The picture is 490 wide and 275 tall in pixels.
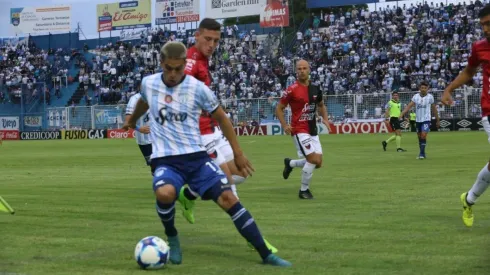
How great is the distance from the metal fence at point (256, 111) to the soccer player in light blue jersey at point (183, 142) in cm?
3819

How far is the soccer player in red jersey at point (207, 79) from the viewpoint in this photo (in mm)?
9445

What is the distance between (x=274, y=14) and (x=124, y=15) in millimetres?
22374

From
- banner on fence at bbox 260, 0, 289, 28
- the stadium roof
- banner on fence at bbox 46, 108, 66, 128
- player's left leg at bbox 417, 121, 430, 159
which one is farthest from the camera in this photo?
the stadium roof

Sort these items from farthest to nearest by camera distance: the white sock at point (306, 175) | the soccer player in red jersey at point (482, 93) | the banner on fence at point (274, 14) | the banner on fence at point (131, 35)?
the banner on fence at point (131, 35), the banner on fence at point (274, 14), the white sock at point (306, 175), the soccer player in red jersey at point (482, 93)

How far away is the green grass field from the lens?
7461 millimetres

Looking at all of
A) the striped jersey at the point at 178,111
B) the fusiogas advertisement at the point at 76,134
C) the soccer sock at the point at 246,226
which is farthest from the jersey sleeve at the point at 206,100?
the fusiogas advertisement at the point at 76,134

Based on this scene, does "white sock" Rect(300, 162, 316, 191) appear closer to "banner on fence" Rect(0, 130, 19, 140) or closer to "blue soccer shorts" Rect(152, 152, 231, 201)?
"blue soccer shorts" Rect(152, 152, 231, 201)

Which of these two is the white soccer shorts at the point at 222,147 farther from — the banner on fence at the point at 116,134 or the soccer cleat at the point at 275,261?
the banner on fence at the point at 116,134

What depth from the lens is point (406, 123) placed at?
161ft

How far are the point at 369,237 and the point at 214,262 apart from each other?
2173 mm

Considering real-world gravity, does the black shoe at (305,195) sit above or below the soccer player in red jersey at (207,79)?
below

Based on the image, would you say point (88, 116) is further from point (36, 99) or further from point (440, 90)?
point (440, 90)

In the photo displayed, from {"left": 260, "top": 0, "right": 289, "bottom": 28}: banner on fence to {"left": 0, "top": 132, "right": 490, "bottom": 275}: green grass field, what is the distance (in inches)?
1837

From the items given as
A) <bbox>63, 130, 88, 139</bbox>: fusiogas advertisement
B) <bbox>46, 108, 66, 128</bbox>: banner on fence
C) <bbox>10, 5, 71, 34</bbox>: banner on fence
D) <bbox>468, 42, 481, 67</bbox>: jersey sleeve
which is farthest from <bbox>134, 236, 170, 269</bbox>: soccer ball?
<bbox>10, 5, 71, 34</bbox>: banner on fence
